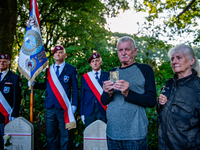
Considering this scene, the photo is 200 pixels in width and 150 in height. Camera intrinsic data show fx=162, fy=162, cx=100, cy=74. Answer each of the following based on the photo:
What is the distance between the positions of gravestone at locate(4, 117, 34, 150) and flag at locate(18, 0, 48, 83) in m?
0.87

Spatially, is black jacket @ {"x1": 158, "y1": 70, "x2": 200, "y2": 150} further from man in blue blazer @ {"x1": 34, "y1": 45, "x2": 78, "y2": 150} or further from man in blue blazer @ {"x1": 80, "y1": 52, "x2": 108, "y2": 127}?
man in blue blazer @ {"x1": 34, "y1": 45, "x2": 78, "y2": 150}

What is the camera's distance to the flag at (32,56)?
3.37 metres

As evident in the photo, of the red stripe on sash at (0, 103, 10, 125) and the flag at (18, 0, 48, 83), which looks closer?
the red stripe on sash at (0, 103, 10, 125)

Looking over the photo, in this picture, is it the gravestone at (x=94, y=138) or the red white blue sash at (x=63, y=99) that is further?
the red white blue sash at (x=63, y=99)

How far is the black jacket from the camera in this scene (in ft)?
5.24

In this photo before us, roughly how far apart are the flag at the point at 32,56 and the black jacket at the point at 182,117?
2623mm

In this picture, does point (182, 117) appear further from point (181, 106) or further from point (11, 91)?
point (11, 91)

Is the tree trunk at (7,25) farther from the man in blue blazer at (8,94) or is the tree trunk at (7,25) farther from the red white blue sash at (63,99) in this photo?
the red white blue sash at (63,99)

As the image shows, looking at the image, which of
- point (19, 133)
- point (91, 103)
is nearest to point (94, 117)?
point (91, 103)

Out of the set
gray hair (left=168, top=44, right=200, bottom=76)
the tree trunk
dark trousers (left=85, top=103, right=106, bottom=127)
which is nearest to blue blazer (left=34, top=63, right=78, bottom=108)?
dark trousers (left=85, top=103, right=106, bottom=127)

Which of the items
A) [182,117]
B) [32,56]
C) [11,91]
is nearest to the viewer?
[182,117]

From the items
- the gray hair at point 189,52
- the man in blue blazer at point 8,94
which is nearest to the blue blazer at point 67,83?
the man in blue blazer at point 8,94

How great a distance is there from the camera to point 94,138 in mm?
2766

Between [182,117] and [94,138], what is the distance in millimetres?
1604
